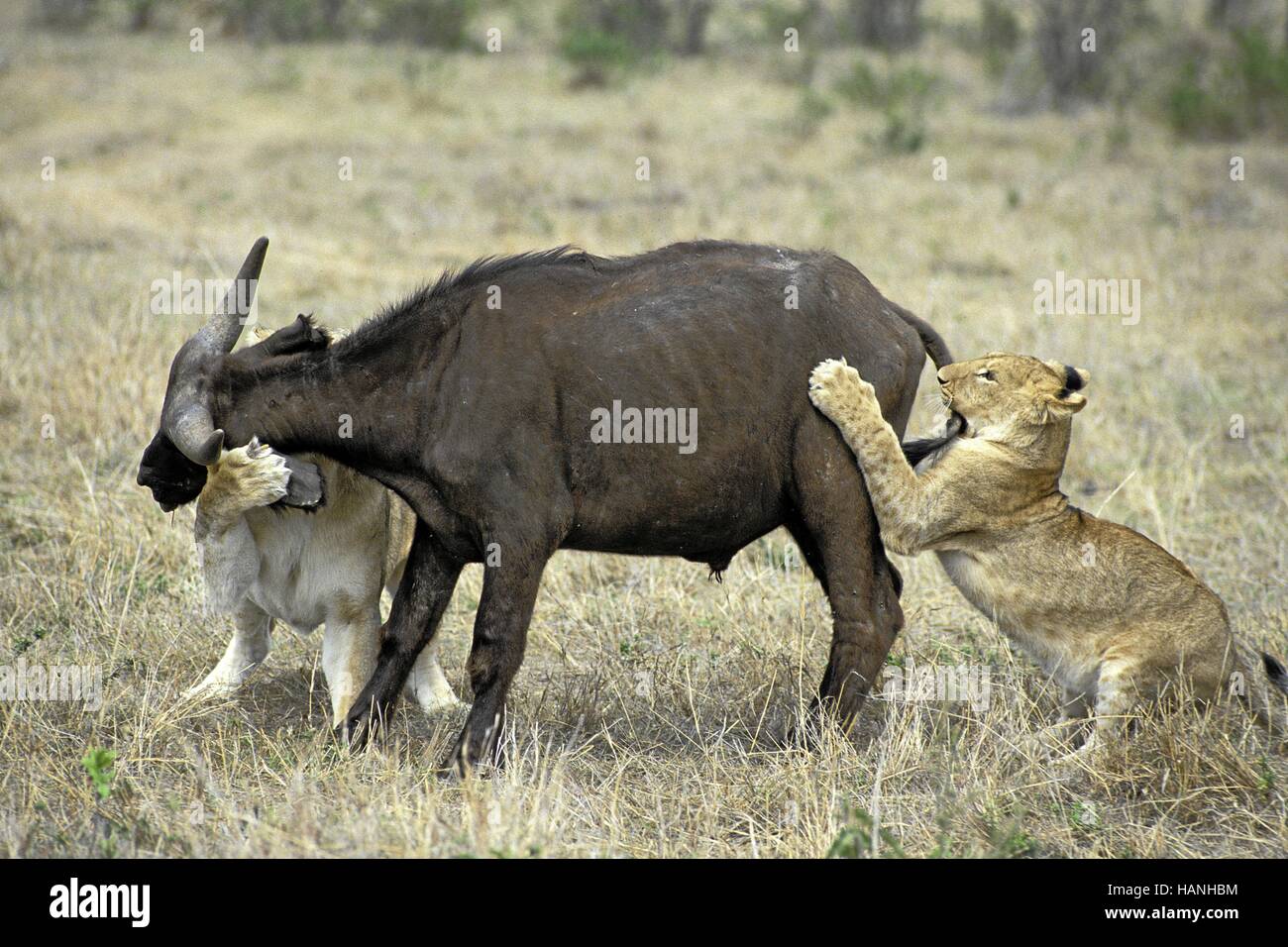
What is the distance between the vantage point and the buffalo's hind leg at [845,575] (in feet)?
17.2

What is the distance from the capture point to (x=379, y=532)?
5.78 m

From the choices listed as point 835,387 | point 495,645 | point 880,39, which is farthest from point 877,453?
point 880,39

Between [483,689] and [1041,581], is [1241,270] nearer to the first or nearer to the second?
[1041,581]

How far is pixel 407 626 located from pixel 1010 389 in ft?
8.15

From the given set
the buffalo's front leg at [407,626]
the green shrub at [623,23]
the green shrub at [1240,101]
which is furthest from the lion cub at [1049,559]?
the green shrub at [623,23]

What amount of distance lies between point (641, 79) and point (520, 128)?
5.63 metres

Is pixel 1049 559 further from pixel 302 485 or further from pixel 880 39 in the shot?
pixel 880 39

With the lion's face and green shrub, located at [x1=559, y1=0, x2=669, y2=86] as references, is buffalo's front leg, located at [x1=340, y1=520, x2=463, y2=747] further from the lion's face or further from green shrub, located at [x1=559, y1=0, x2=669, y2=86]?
green shrub, located at [x1=559, y1=0, x2=669, y2=86]

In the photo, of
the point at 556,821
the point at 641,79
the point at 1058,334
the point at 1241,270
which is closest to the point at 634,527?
the point at 556,821

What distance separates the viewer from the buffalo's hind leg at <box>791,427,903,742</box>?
523 cm

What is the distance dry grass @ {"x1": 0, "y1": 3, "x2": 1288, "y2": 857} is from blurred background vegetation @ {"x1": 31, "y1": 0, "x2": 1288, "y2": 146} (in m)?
0.93

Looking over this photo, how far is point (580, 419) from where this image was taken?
4.97 m

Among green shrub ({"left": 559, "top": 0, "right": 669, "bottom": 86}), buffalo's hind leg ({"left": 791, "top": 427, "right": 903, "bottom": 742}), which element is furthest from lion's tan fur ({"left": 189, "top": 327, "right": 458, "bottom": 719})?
green shrub ({"left": 559, "top": 0, "right": 669, "bottom": 86})
